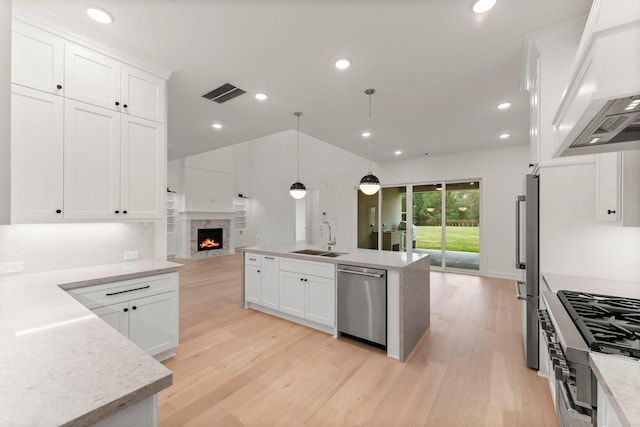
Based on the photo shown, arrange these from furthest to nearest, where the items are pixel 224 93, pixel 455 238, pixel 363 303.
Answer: pixel 455 238
pixel 224 93
pixel 363 303

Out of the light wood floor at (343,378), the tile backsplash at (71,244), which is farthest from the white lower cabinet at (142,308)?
the tile backsplash at (71,244)

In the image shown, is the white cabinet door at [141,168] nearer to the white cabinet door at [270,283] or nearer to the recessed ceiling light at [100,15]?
the recessed ceiling light at [100,15]

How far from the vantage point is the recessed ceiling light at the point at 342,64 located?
8.39 feet

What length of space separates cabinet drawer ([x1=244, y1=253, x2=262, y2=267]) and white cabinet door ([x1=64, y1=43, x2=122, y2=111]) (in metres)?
2.24

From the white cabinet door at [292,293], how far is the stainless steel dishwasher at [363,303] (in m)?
0.54

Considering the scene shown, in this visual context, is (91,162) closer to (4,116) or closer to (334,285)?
(4,116)

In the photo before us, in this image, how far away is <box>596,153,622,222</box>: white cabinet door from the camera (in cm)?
157

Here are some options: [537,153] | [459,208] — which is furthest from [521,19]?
[459,208]

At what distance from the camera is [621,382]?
2.68 feet

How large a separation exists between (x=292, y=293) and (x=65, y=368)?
2.59 meters

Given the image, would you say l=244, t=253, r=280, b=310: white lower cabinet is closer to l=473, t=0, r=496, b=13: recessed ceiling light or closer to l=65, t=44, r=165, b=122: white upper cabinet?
l=65, t=44, r=165, b=122: white upper cabinet

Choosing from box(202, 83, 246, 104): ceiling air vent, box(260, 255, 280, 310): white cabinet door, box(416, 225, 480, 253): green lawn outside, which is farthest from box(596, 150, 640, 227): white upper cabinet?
box(416, 225, 480, 253): green lawn outside

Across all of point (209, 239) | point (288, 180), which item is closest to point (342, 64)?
point (288, 180)

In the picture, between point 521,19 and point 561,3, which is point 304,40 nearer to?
point 521,19
